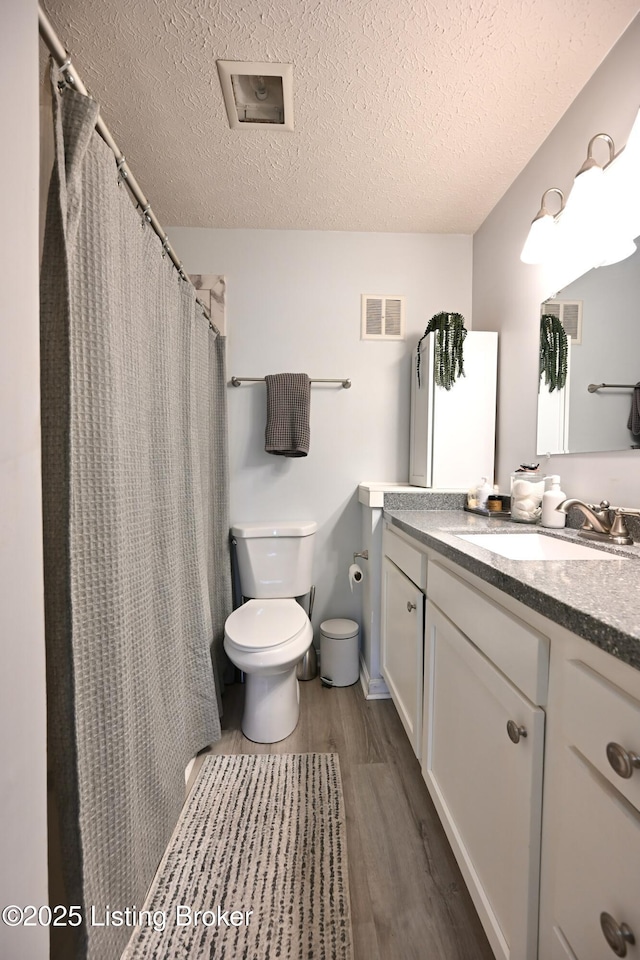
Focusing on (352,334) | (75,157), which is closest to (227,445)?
(352,334)

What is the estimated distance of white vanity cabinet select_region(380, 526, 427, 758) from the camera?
1199 millimetres

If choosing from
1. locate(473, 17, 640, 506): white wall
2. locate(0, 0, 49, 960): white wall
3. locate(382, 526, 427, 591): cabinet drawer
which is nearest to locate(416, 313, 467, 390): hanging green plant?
locate(473, 17, 640, 506): white wall

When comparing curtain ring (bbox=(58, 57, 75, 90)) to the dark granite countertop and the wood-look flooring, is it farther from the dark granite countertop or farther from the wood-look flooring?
the wood-look flooring

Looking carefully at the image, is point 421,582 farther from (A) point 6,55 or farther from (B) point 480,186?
(B) point 480,186

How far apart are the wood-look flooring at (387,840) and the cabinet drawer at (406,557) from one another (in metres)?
0.68

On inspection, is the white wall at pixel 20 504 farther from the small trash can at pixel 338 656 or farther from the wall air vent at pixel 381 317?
the wall air vent at pixel 381 317

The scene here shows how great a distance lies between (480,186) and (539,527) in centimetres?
152

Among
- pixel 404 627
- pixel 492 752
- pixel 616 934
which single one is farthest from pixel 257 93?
pixel 616 934

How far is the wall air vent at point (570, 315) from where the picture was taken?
1.31 meters

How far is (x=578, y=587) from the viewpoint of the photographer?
0.63 meters

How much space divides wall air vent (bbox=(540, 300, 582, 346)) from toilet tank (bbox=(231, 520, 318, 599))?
51.8 inches

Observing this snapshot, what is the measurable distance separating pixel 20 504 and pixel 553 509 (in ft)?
4.57

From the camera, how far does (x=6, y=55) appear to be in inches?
19.7

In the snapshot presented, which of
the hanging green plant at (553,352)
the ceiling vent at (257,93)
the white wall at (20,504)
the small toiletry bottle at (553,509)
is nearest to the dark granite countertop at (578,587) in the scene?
the small toiletry bottle at (553,509)
